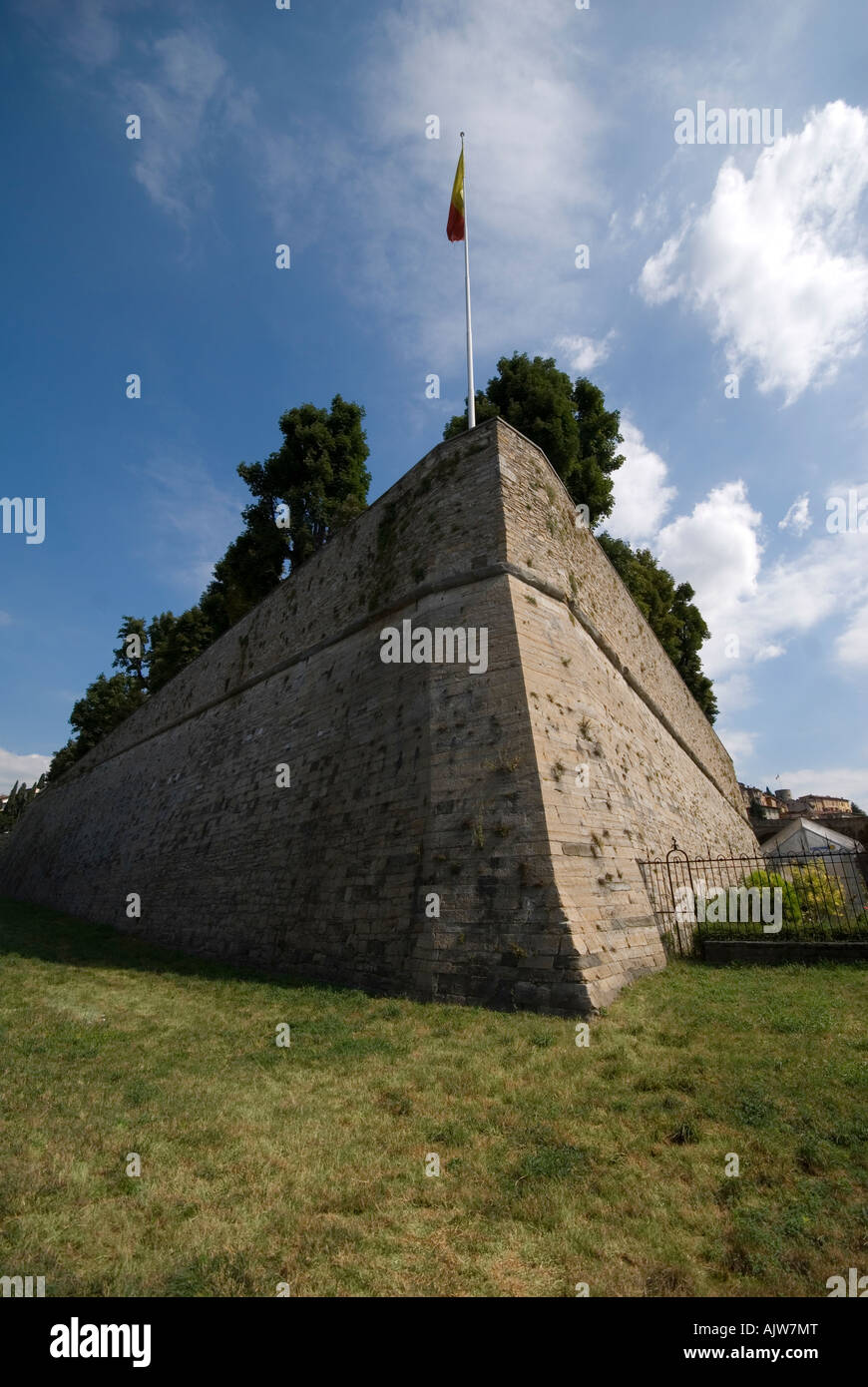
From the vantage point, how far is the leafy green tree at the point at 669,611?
28.9 m

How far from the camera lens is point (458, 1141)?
421 centimetres

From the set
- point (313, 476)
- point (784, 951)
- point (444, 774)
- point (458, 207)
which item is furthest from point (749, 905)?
point (313, 476)

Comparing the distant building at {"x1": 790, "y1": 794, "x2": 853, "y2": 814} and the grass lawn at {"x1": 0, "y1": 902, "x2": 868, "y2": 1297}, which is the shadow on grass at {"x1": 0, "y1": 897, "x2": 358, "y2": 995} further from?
the distant building at {"x1": 790, "y1": 794, "x2": 853, "y2": 814}

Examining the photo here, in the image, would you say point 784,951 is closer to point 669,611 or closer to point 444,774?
point 444,774

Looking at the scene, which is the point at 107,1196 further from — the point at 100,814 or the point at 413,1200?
the point at 100,814

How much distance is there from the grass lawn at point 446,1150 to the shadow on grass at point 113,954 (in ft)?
9.10

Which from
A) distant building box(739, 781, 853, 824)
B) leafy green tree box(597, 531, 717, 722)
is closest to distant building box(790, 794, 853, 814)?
distant building box(739, 781, 853, 824)

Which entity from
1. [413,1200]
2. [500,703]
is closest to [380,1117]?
[413,1200]

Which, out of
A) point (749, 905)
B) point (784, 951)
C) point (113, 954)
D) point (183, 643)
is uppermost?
point (183, 643)

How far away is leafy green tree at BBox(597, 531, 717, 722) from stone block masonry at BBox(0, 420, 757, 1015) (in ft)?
35.5

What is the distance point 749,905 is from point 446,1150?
8949 mm

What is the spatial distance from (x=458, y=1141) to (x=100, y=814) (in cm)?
2499

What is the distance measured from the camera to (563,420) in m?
22.6

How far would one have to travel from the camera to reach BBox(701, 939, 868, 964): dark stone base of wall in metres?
8.85
